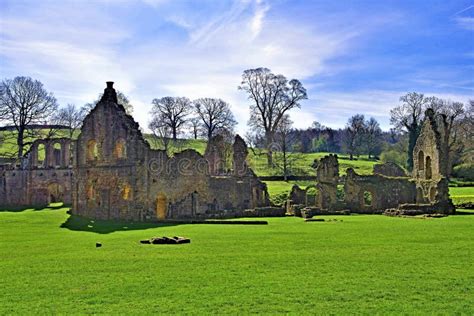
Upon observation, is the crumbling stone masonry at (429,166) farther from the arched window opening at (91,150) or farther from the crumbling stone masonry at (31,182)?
the crumbling stone masonry at (31,182)

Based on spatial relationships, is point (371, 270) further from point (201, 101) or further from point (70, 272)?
point (201, 101)

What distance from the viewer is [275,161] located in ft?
228

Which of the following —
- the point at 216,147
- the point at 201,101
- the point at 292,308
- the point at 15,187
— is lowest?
the point at 292,308

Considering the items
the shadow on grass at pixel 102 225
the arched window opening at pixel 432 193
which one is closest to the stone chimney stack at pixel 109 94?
the shadow on grass at pixel 102 225

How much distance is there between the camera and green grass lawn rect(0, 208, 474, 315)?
34.3 feet

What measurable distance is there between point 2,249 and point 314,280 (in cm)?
1231

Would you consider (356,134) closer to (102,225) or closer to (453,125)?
(453,125)

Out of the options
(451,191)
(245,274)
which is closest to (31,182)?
(451,191)

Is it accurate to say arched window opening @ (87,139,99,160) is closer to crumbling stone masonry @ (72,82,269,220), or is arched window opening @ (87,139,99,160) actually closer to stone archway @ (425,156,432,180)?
crumbling stone masonry @ (72,82,269,220)

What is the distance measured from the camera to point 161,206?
1527 inches

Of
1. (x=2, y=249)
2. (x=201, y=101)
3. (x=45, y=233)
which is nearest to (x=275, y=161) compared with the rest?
(x=201, y=101)

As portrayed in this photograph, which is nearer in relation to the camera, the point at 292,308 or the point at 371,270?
the point at 292,308

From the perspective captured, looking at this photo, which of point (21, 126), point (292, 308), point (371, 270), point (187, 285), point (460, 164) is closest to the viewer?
point (292, 308)

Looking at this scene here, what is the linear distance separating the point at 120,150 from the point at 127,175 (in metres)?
2.84
